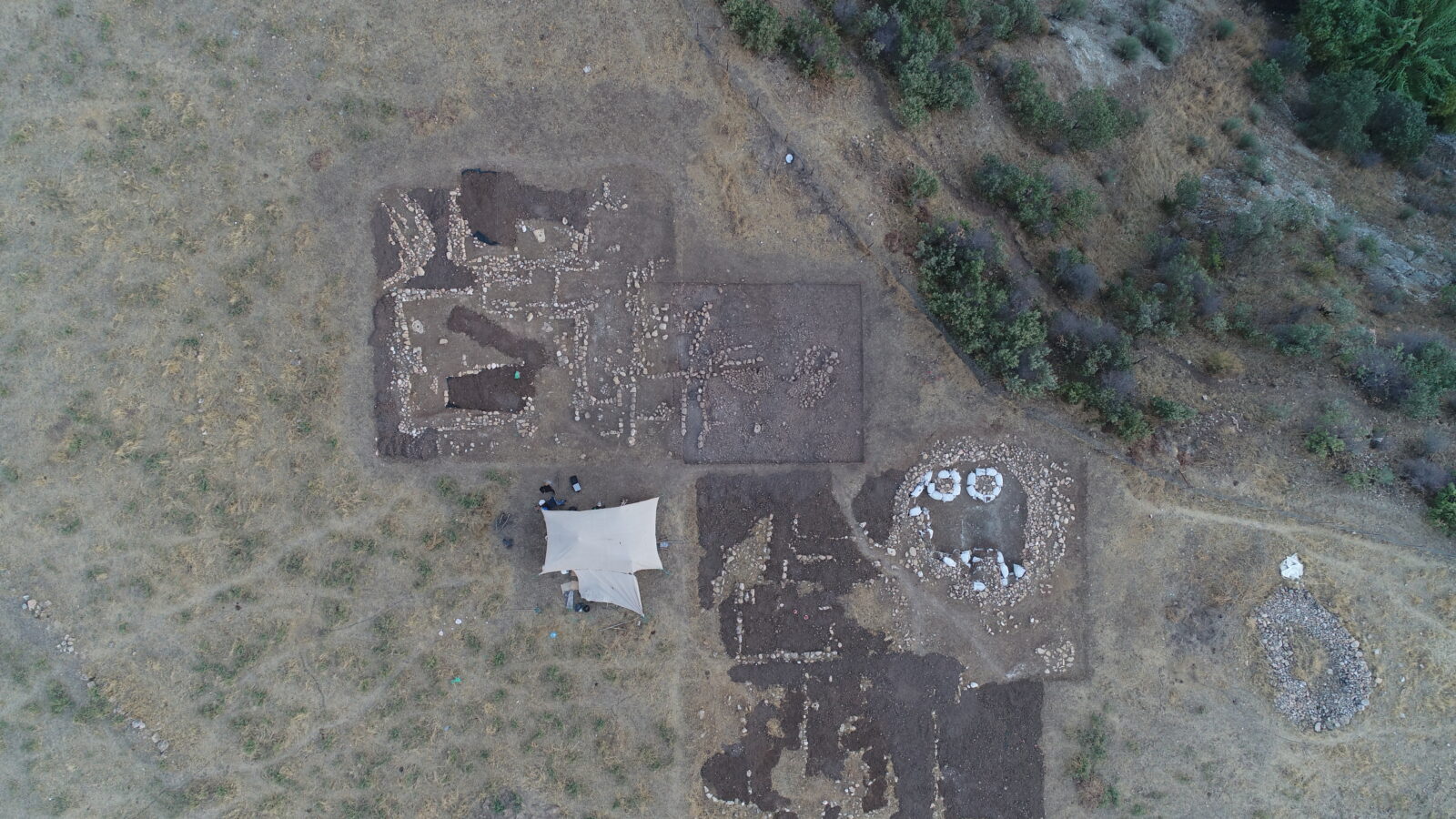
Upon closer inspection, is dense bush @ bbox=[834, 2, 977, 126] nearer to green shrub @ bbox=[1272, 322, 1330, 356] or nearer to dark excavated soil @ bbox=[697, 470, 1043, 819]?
green shrub @ bbox=[1272, 322, 1330, 356]

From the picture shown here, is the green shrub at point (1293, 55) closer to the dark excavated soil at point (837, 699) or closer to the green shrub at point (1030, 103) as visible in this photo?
the green shrub at point (1030, 103)

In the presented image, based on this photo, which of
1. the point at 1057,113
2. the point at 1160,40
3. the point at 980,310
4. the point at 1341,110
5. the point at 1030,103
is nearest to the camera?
the point at 980,310

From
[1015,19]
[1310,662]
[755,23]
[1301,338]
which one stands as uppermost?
[1015,19]

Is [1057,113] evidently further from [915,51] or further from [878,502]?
[878,502]

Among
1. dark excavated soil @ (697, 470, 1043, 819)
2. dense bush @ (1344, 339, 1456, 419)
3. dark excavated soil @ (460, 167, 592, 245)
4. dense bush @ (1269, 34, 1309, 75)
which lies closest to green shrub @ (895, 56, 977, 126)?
dark excavated soil @ (460, 167, 592, 245)

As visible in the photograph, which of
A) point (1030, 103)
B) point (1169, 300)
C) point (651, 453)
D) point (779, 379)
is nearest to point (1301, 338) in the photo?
point (1169, 300)

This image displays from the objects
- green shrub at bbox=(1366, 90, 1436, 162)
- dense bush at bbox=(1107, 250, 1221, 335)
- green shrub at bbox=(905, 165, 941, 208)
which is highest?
green shrub at bbox=(1366, 90, 1436, 162)
